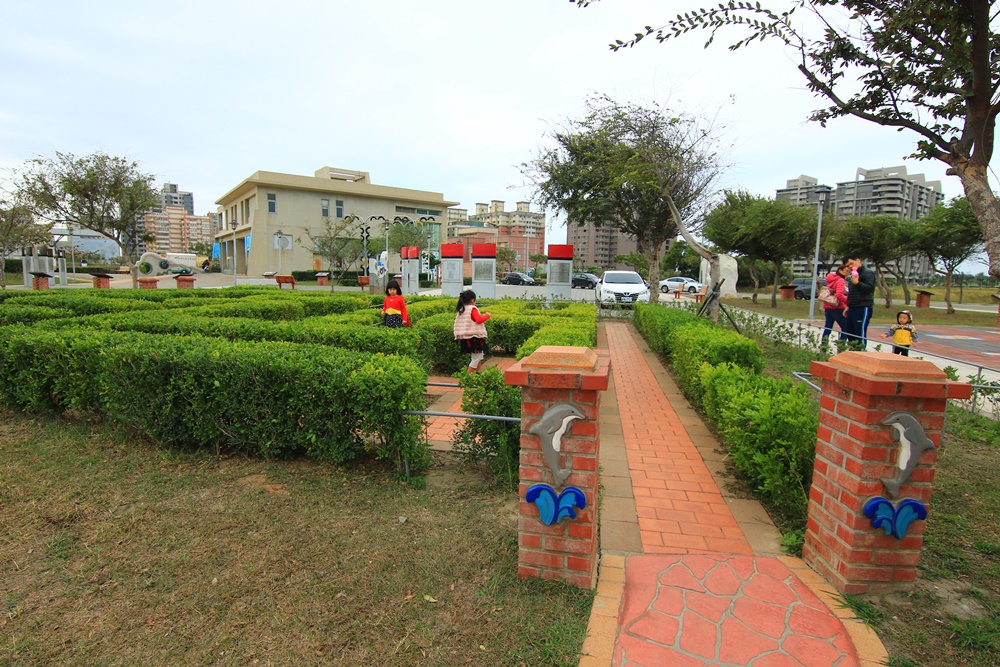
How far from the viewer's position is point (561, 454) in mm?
2473

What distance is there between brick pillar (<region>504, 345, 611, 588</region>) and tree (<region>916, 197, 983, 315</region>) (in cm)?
2282

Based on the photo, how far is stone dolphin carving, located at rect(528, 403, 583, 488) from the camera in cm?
242

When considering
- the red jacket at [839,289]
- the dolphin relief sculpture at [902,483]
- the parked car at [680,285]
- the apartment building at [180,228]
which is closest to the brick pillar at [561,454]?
the dolphin relief sculpture at [902,483]

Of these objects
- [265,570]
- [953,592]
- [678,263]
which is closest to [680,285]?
[678,263]

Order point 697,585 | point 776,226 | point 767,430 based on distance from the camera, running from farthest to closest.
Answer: point 776,226
point 767,430
point 697,585

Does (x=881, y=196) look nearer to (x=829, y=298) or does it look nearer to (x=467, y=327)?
(x=829, y=298)

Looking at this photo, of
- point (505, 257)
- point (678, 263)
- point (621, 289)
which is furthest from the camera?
point (505, 257)

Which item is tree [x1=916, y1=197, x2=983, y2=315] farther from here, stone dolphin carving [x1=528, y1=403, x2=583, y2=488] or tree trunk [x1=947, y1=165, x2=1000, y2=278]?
stone dolphin carving [x1=528, y1=403, x2=583, y2=488]

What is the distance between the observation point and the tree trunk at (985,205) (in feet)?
8.74

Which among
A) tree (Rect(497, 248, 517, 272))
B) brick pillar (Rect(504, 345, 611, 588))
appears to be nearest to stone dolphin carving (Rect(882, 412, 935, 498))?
brick pillar (Rect(504, 345, 611, 588))

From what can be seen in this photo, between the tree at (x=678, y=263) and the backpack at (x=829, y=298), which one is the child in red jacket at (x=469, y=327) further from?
the tree at (x=678, y=263)

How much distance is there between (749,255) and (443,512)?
84.5 ft

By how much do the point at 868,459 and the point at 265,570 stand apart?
305cm

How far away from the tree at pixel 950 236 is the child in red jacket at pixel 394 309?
21.2 metres
